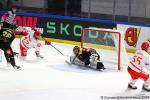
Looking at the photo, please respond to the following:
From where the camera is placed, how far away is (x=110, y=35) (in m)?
10.9

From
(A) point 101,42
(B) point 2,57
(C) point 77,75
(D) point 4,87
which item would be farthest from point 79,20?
(D) point 4,87

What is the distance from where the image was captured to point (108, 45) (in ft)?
37.4

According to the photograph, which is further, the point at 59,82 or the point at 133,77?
the point at 59,82

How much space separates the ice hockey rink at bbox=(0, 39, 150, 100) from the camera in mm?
8016

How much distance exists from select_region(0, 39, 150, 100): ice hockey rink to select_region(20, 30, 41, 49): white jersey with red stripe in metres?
0.34

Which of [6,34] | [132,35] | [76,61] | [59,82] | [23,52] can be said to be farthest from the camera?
[132,35]

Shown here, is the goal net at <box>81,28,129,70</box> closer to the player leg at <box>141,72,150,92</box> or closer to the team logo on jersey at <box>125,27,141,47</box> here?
the team logo on jersey at <box>125,27,141,47</box>

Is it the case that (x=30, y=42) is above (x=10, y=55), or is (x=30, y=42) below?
above

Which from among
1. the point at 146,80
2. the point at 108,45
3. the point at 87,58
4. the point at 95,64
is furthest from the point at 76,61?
the point at 146,80

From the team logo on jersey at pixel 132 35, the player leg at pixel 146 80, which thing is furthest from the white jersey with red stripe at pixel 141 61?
the team logo on jersey at pixel 132 35

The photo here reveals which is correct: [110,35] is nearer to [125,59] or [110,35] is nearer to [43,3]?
[125,59]

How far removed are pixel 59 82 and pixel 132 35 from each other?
4.06 metres

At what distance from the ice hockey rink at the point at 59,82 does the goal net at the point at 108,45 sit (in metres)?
0.16

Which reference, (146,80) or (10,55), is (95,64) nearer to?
(10,55)
